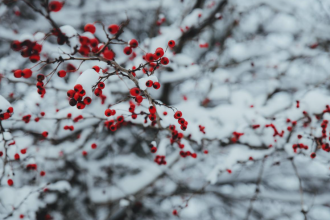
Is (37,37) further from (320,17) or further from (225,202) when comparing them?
(320,17)

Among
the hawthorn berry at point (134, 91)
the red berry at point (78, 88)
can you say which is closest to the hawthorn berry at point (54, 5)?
the red berry at point (78, 88)

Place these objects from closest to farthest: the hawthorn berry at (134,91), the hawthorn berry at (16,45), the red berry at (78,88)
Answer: the hawthorn berry at (16,45)
the red berry at (78,88)
the hawthorn berry at (134,91)

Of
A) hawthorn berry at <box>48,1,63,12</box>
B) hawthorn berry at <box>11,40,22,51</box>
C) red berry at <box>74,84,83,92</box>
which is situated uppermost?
hawthorn berry at <box>48,1,63,12</box>

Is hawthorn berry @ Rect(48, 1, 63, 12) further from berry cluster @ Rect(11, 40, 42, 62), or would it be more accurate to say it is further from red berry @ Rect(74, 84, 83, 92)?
red berry @ Rect(74, 84, 83, 92)

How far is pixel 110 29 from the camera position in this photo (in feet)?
4.35

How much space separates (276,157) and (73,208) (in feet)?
16.4

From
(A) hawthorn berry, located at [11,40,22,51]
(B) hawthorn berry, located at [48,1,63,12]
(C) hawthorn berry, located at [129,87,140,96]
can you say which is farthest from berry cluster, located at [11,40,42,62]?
(C) hawthorn berry, located at [129,87,140,96]

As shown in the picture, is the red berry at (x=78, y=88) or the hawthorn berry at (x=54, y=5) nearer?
the hawthorn berry at (x=54, y=5)

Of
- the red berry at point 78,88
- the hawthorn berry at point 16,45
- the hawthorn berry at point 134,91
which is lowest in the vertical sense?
the red berry at point 78,88

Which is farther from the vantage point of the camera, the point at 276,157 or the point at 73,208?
the point at 73,208

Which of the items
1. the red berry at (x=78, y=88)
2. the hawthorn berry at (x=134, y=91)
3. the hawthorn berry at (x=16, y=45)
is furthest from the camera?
the hawthorn berry at (x=134, y=91)

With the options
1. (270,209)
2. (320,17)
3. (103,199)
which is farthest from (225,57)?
(103,199)

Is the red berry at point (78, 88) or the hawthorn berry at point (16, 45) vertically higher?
the hawthorn berry at point (16, 45)

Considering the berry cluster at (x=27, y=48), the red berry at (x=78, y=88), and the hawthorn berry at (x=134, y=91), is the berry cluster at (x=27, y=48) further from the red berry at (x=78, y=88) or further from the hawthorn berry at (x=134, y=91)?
the hawthorn berry at (x=134, y=91)
